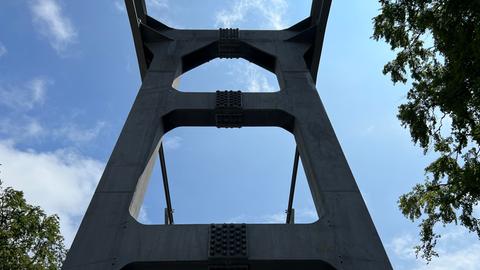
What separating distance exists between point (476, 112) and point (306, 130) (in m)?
4.84

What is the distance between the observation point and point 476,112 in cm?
977

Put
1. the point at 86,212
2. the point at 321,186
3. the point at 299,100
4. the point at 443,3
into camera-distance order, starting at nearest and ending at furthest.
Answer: the point at 443,3 → the point at 86,212 → the point at 321,186 → the point at 299,100

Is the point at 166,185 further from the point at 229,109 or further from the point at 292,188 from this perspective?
the point at 292,188

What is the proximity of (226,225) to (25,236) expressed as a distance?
1322 cm

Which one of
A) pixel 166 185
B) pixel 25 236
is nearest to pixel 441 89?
pixel 166 185

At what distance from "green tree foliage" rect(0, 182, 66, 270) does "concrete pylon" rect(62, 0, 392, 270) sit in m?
9.10

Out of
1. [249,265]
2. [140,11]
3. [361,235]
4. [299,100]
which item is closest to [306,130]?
[299,100]

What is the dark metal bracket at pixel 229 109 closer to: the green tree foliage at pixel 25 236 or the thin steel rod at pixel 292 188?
the thin steel rod at pixel 292 188

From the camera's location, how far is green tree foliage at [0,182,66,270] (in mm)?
17906

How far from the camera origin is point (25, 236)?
19156mm

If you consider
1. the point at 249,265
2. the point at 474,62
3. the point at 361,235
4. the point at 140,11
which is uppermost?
the point at 140,11

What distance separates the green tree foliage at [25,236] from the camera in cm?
1791

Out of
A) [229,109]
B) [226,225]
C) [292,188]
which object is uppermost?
[229,109]

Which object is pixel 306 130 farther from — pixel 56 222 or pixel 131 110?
pixel 56 222
